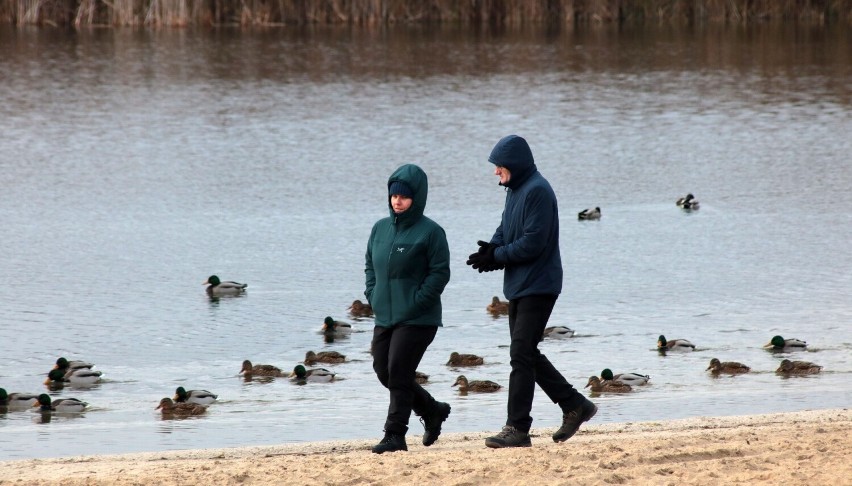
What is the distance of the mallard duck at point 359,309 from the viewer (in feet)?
46.5

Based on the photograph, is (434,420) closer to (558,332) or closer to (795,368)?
(795,368)

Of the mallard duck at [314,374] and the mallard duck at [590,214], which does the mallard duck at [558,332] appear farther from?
the mallard duck at [590,214]

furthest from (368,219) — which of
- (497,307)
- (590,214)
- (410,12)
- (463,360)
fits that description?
(410,12)

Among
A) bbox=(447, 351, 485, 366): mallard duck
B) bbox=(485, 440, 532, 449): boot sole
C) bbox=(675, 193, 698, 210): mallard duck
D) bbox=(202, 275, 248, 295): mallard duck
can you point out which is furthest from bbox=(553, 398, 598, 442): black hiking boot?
bbox=(675, 193, 698, 210): mallard duck

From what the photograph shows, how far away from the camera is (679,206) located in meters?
19.9

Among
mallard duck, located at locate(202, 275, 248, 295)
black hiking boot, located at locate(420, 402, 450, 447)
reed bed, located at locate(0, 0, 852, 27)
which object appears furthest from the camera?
reed bed, located at locate(0, 0, 852, 27)

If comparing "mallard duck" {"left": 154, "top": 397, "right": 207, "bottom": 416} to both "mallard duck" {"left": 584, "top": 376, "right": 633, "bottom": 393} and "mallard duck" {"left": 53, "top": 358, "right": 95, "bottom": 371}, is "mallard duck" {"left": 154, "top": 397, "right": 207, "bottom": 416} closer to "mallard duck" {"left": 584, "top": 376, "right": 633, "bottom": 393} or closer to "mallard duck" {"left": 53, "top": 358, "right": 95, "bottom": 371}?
"mallard duck" {"left": 53, "top": 358, "right": 95, "bottom": 371}

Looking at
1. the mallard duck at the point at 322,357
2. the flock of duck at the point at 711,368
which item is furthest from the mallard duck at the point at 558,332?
the mallard duck at the point at 322,357

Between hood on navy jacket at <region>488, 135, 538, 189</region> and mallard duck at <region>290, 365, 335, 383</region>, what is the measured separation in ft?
14.5

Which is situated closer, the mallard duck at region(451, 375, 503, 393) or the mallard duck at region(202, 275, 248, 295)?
the mallard duck at region(451, 375, 503, 393)

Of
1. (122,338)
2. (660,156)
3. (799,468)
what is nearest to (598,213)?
(660,156)

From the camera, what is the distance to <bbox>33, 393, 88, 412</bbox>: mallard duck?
10.6 metres

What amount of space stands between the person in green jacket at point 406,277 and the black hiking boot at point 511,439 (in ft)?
1.72

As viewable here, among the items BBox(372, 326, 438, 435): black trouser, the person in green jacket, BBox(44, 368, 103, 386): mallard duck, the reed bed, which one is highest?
the reed bed
